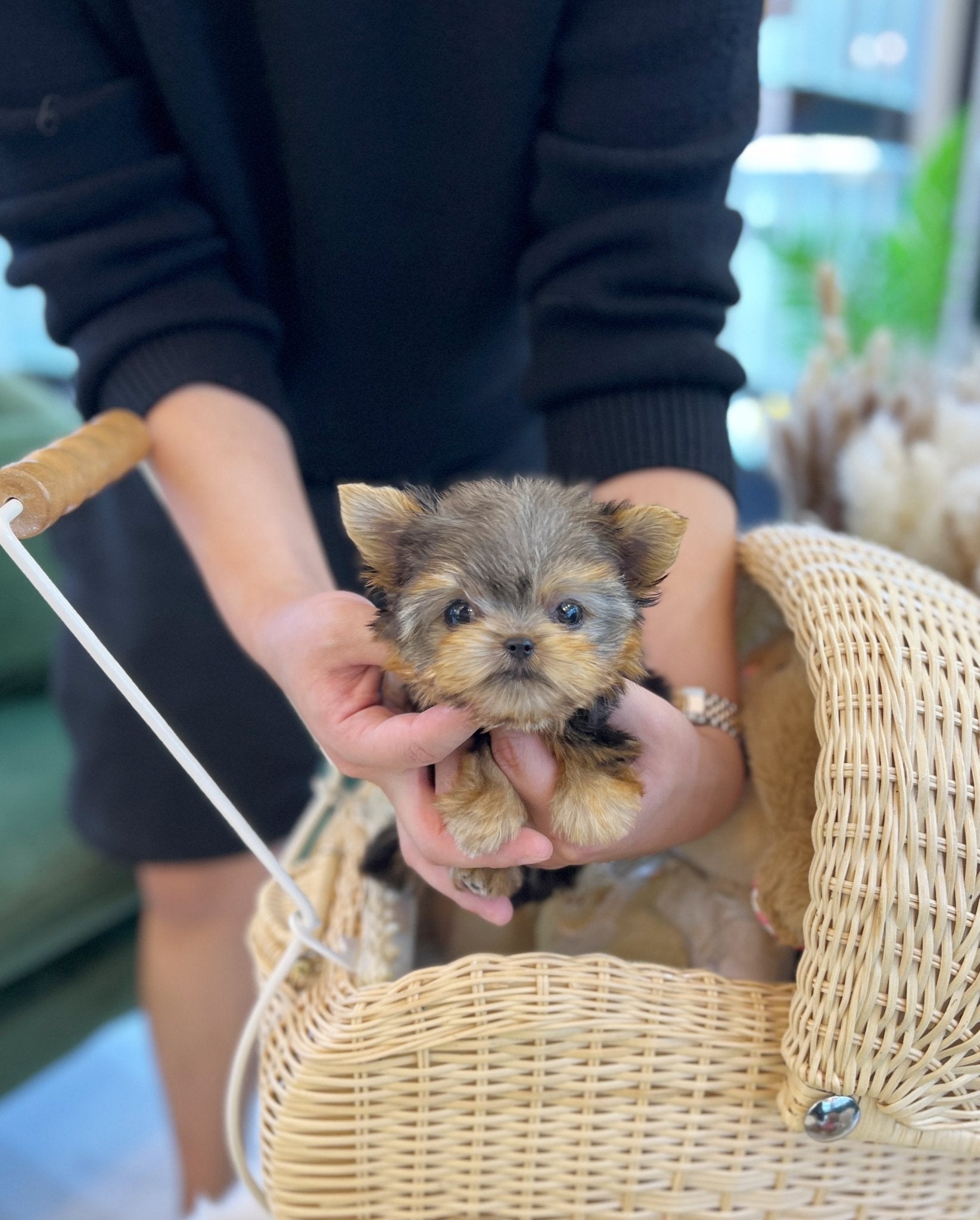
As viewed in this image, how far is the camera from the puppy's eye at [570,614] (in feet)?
2.15

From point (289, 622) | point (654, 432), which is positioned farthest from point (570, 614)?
point (654, 432)

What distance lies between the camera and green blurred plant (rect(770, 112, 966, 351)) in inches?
95.5

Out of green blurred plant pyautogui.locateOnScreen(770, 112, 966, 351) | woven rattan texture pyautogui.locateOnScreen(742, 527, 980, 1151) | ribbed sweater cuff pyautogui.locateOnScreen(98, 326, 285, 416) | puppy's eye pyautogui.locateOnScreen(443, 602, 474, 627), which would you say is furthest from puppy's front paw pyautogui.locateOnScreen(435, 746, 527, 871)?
green blurred plant pyautogui.locateOnScreen(770, 112, 966, 351)

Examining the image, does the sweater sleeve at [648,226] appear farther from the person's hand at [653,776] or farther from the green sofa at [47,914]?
the green sofa at [47,914]

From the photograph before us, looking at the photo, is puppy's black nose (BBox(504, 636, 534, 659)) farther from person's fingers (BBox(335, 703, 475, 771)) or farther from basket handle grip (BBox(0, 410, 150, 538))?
basket handle grip (BBox(0, 410, 150, 538))

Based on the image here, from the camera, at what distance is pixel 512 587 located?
646mm

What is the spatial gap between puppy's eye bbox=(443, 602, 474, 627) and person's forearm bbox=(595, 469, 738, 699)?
326 mm

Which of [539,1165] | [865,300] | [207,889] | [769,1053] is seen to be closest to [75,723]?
[207,889]

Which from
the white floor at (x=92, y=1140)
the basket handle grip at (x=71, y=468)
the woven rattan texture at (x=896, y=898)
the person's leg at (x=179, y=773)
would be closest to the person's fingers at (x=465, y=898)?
the woven rattan texture at (x=896, y=898)

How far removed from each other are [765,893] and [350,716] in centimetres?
39

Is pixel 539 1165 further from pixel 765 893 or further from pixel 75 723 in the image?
pixel 75 723

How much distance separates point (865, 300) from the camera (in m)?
2.55

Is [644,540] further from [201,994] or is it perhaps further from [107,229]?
[201,994]

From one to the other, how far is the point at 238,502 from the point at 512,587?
1.32ft
